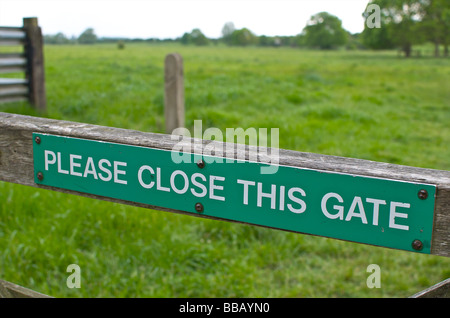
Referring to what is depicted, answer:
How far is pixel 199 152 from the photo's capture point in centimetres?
A: 132

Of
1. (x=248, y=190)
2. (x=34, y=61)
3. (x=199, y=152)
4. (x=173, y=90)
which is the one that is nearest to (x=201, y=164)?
(x=199, y=152)

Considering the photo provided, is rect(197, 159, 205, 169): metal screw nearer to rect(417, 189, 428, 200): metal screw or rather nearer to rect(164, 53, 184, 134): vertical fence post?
rect(417, 189, 428, 200): metal screw

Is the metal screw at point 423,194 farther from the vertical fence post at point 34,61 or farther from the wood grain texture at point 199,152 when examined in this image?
the vertical fence post at point 34,61

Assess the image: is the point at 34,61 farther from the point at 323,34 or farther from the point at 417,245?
the point at 323,34

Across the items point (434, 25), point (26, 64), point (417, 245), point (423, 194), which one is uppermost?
point (434, 25)

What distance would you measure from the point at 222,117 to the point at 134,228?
14.0 ft

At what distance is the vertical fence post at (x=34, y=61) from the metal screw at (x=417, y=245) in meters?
6.94

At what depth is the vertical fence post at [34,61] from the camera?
7.13m

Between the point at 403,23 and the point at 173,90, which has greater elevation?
the point at 403,23

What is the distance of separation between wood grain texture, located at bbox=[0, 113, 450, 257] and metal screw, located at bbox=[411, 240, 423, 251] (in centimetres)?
3

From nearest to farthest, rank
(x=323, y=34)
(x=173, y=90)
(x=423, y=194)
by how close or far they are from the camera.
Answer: (x=423, y=194) → (x=173, y=90) → (x=323, y=34)

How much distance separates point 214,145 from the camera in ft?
4.41

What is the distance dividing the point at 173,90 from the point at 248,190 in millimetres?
4689
